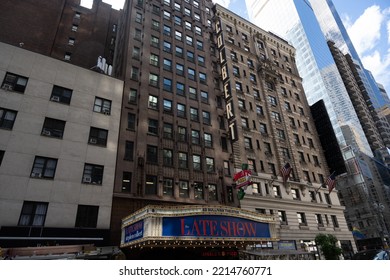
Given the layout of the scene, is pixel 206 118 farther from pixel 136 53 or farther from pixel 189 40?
pixel 189 40

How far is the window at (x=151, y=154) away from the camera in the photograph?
92.3ft

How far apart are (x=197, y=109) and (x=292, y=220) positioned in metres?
20.7

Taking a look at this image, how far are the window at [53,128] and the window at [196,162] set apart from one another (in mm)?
14571

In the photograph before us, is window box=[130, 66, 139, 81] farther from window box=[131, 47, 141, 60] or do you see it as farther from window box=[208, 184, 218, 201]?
window box=[208, 184, 218, 201]

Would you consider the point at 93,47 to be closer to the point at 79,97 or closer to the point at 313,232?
the point at 79,97

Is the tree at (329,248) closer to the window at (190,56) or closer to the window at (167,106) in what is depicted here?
the window at (167,106)

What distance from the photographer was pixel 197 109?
115 feet

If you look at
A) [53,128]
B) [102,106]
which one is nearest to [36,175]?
[53,128]

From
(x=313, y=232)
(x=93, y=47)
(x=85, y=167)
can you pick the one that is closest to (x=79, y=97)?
(x=85, y=167)

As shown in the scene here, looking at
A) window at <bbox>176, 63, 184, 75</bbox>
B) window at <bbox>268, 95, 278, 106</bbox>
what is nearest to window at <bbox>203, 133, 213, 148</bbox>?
window at <bbox>176, 63, 184, 75</bbox>

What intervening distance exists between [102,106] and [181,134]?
9.85m

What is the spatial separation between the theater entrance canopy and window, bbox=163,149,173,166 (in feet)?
32.2

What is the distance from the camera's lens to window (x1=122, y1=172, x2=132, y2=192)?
25275 mm

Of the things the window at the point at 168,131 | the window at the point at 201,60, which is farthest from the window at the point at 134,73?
the window at the point at 201,60
